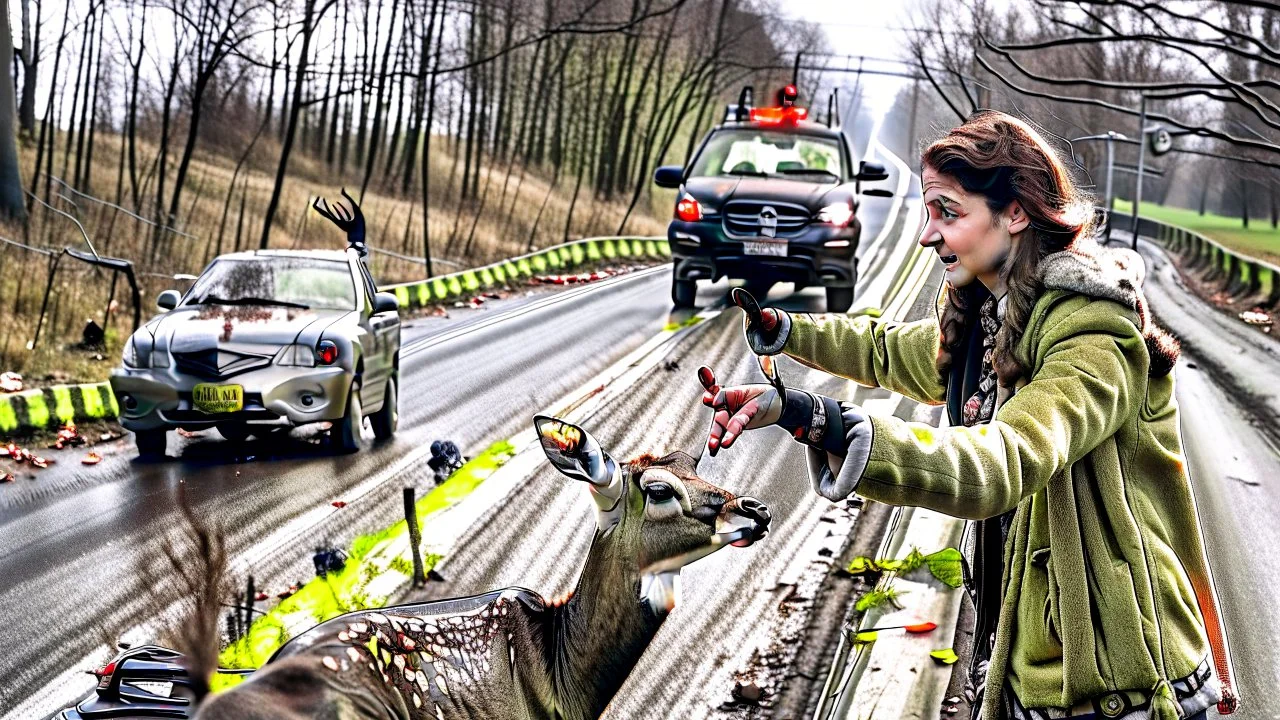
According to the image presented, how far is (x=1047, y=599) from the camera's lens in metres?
3.22

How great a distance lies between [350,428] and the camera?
12.6m

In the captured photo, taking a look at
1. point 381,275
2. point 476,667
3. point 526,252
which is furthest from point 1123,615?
point 526,252

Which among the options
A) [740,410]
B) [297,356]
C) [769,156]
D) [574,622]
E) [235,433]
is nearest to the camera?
[740,410]

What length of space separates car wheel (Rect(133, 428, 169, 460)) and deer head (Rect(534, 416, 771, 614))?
395 inches

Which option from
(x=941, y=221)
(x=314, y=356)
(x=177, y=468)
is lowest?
(x=177, y=468)

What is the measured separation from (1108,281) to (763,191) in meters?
15.0

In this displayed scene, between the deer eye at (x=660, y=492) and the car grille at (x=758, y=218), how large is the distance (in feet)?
46.6

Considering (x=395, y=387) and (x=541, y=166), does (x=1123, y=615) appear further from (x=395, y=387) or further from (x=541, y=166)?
(x=541, y=166)

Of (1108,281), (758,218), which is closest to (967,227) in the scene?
(1108,281)

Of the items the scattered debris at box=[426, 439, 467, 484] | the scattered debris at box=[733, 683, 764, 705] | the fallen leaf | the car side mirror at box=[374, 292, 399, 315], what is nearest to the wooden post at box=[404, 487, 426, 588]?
the scattered debris at box=[733, 683, 764, 705]

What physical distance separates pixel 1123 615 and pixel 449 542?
6.44 m

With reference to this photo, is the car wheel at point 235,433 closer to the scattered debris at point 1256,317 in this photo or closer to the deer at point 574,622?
the deer at point 574,622

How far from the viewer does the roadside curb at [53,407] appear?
44.1 feet

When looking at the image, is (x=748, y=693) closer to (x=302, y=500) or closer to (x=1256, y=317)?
(x=302, y=500)
